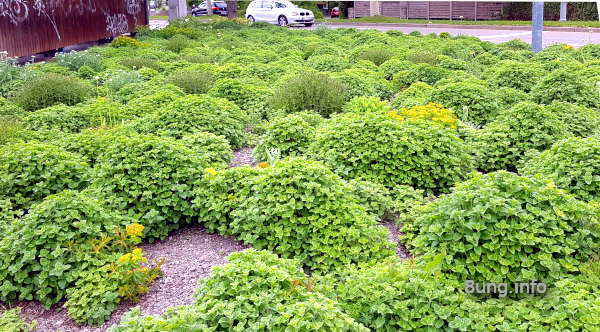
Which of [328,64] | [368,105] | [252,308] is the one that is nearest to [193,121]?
[368,105]

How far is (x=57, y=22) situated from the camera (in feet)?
56.8

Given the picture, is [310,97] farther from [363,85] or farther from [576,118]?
[576,118]

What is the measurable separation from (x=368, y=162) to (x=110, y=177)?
2.56 metres

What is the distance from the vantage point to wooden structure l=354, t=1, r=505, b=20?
35463 millimetres

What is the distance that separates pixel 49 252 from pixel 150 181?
3.81ft

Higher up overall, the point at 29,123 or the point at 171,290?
the point at 29,123

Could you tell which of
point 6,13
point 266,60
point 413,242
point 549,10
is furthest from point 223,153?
point 549,10

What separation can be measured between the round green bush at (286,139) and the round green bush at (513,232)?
8.07ft

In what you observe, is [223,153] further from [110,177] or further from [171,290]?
[171,290]

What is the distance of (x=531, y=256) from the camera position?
3.61 meters

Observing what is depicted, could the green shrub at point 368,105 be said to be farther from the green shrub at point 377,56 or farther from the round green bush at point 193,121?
the green shrub at point 377,56

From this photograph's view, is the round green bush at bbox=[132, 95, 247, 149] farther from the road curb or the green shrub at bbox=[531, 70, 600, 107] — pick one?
the road curb

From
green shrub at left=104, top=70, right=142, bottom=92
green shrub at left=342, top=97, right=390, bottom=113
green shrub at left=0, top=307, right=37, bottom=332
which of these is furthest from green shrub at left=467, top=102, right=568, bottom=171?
green shrub at left=104, top=70, right=142, bottom=92

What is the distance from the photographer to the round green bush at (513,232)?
141 inches
